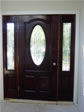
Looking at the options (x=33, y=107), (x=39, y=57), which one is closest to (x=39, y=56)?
(x=39, y=57)

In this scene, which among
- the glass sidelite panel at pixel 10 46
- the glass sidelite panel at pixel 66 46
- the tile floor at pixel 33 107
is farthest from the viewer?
the glass sidelite panel at pixel 10 46

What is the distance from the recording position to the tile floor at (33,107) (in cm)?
310

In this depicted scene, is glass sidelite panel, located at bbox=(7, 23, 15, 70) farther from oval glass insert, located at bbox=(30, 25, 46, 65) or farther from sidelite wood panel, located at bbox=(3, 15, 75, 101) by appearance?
oval glass insert, located at bbox=(30, 25, 46, 65)

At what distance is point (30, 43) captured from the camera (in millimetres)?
3543

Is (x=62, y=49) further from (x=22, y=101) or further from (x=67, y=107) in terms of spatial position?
(x=22, y=101)

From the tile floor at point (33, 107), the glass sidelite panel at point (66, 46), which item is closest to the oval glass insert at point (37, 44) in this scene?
the glass sidelite panel at point (66, 46)

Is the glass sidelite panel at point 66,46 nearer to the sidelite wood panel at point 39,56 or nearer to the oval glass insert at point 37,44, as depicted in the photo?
the sidelite wood panel at point 39,56

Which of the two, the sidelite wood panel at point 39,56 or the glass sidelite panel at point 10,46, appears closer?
the sidelite wood panel at point 39,56

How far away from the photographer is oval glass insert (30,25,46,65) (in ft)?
11.5

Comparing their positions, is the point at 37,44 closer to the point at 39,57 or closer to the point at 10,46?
the point at 39,57

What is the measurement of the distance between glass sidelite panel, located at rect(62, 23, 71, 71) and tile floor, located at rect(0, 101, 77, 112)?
91 cm

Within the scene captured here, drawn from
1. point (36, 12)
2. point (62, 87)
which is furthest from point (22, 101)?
point (36, 12)

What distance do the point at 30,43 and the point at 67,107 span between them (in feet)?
5.77

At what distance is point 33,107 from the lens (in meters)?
3.22
